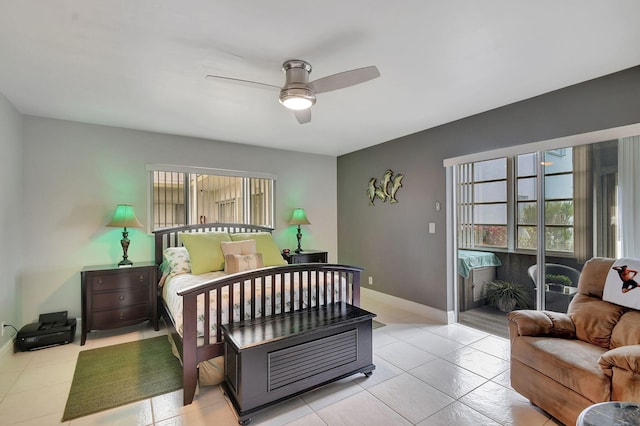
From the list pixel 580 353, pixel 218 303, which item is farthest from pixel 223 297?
pixel 580 353

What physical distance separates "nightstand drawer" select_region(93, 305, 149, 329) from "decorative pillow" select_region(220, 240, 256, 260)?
1154 mm

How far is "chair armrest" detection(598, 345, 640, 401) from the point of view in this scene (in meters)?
1.52

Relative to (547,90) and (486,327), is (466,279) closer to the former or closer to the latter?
(486,327)

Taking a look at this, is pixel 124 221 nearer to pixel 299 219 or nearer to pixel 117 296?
pixel 117 296

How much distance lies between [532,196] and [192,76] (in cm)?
369

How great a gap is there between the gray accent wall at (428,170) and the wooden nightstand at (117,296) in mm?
3275

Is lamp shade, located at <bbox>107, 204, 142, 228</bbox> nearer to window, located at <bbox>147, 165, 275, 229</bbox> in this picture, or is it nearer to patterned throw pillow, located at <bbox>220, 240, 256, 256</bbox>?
window, located at <bbox>147, 165, 275, 229</bbox>

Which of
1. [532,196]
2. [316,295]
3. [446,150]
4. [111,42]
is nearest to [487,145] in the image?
[446,150]

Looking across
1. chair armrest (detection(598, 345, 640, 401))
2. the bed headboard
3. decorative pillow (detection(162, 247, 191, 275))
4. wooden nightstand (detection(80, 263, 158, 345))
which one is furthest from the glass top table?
the bed headboard

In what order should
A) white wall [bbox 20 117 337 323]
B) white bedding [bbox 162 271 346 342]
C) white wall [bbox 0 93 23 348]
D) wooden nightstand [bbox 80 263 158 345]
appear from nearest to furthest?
white bedding [bbox 162 271 346 342], white wall [bbox 0 93 23 348], wooden nightstand [bbox 80 263 158 345], white wall [bbox 20 117 337 323]

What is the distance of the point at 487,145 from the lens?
3.34 metres

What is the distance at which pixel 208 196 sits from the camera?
446cm

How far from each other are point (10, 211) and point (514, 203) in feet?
18.3

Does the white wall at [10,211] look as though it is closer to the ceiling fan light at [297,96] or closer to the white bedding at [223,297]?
the white bedding at [223,297]
